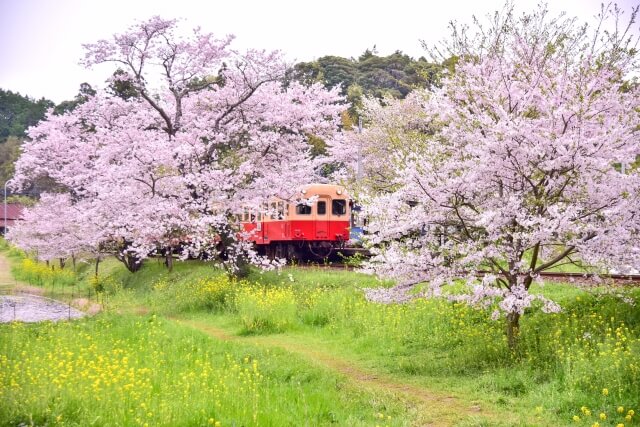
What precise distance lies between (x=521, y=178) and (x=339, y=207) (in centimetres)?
1527

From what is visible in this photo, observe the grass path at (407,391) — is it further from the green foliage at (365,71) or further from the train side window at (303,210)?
the green foliage at (365,71)

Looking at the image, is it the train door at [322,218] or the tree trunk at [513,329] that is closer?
the tree trunk at [513,329]

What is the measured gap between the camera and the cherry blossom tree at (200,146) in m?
20.2

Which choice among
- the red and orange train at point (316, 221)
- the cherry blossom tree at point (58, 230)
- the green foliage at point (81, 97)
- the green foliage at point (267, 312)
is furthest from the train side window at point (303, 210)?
the green foliage at point (81, 97)

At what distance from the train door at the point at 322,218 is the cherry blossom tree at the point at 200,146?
7.52 ft

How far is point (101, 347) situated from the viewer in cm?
1209

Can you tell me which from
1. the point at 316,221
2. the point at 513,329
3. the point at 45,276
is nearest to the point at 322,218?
the point at 316,221

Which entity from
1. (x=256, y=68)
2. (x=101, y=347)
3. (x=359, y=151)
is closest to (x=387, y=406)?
(x=101, y=347)

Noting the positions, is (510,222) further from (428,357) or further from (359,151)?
(359,151)

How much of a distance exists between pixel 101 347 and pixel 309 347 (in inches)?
162

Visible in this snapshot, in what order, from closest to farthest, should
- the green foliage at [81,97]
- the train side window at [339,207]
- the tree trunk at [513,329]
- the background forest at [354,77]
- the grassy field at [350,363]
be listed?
the grassy field at [350,363]
the tree trunk at [513,329]
the train side window at [339,207]
the background forest at [354,77]
the green foliage at [81,97]

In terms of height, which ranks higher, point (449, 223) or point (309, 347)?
point (449, 223)

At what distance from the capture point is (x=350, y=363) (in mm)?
11930

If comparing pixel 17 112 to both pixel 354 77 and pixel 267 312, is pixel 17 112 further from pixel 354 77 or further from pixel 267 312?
pixel 267 312
